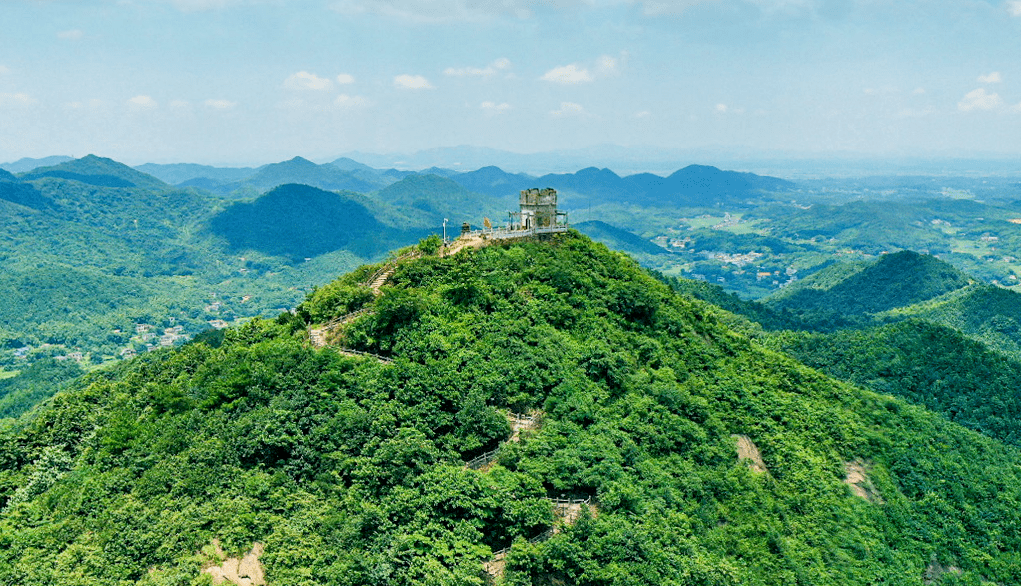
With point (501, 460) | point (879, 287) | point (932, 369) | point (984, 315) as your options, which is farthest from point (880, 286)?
point (501, 460)

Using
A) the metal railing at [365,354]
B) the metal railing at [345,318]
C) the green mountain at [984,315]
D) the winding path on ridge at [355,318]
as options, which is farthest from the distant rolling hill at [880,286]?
the metal railing at [365,354]

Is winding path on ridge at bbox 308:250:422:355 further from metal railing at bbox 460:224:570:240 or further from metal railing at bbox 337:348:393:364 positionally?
metal railing at bbox 460:224:570:240

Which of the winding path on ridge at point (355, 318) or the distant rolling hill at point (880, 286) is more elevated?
the winding path on ridge at point (355, 318)

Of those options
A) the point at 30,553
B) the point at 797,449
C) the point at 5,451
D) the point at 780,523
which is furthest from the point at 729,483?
the point at 5,451

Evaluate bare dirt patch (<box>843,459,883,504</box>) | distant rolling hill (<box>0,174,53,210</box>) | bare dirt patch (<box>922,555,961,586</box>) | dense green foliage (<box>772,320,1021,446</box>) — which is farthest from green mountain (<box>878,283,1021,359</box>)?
distant rolling hill (<box>0,174,53,210</box>)

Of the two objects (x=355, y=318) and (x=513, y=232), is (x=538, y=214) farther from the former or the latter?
(x=355, y=318)

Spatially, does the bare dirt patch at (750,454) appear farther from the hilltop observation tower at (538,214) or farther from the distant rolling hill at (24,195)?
the distant rolling hill at (24,195)
